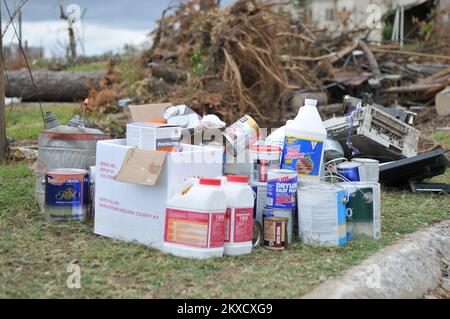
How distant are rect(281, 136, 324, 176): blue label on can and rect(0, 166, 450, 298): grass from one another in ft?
1.93

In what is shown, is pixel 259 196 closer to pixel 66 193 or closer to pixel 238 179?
pixel 238 179

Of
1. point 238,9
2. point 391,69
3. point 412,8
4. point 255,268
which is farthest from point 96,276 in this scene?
point 412,8

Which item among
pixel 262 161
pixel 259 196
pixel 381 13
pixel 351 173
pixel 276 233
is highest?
pixel 381 13

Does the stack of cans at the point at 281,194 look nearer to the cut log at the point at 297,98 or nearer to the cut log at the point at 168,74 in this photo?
the cut log at the point at 168,74

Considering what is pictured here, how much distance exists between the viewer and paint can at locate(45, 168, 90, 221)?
431cm

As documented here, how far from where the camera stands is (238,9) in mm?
10711

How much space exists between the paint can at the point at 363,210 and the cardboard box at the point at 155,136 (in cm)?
124

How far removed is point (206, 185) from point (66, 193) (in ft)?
4.30

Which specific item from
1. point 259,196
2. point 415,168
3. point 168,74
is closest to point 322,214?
point 259,196

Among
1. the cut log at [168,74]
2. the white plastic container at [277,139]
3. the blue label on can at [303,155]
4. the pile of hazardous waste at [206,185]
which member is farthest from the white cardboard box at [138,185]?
the cut log at [168,74]

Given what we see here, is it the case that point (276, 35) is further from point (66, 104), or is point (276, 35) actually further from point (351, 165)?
point (351, 165)

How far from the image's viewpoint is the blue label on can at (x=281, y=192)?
405cm

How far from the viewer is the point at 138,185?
392cm

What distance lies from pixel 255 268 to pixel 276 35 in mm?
8079
